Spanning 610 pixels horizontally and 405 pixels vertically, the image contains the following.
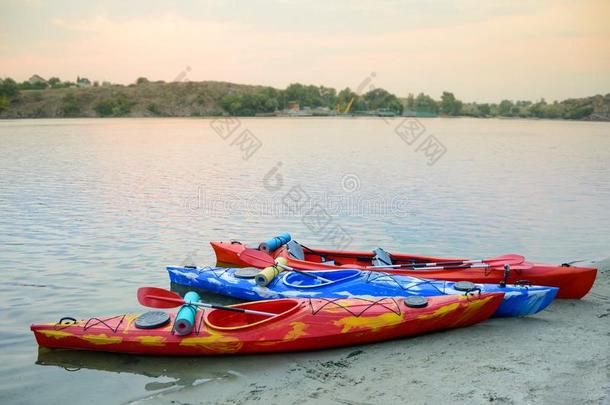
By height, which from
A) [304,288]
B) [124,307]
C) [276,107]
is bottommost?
[124,307]

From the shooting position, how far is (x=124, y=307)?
29.4 feet

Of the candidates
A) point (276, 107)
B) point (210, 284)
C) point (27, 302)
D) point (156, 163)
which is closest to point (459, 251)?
point (210, 284)

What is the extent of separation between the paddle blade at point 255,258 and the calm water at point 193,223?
146cm

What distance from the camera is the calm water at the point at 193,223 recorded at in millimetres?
6852

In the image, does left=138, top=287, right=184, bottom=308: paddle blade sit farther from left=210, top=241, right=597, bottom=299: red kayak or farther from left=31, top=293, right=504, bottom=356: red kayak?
left=210, top=241, right=597, bottom=299: red kayak

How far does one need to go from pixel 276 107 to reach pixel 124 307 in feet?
411

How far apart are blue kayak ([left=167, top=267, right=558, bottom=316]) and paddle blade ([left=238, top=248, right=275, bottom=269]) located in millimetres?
961

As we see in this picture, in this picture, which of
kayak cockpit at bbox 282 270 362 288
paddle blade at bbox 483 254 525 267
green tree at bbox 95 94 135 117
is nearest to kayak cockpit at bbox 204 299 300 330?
kayak cockpit at bbox 282 270 362 288

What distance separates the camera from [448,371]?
6.04 metres

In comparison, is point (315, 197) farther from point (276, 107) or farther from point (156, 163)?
point (276, 107)

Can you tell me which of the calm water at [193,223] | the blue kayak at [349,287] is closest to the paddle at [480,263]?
the blue kayak at [349,287]

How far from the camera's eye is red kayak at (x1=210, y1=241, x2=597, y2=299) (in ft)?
27.3

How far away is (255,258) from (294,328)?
3.96 meters

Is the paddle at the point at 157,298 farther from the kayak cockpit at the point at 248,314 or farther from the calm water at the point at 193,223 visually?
the calm water at the point at 193,223
